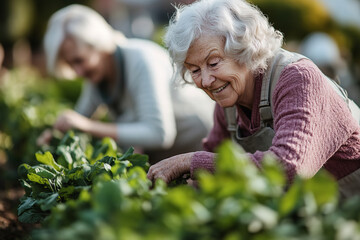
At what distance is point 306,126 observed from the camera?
85.2 inches

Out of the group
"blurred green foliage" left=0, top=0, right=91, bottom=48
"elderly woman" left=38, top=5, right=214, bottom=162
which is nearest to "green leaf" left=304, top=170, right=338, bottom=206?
"elderly woman" left=38, top=5, right=214, bottom=162

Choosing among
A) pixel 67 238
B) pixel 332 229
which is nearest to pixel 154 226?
pixel 67 238

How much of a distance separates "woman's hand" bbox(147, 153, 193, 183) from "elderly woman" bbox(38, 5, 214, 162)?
5.81ft

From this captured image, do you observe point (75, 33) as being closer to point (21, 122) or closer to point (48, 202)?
point (21, 122)

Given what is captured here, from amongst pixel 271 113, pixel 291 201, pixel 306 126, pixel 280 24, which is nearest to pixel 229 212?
pixel 291 201

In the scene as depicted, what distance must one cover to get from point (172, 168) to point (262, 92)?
616 millimetres

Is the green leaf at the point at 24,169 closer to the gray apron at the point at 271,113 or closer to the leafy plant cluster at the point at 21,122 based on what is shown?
the gray apron at the point at 271,113

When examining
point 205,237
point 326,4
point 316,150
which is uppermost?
point 205,237

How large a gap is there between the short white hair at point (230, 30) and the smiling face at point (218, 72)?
0.03 m

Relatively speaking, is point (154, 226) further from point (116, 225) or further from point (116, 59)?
point (116, 59)

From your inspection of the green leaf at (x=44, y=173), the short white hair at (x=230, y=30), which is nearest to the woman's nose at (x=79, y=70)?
the short white hair at (x=230, y=30)

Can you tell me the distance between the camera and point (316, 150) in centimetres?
220

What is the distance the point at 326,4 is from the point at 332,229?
15.3m

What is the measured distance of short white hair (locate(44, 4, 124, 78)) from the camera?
13.9ft
